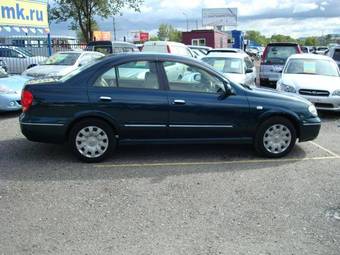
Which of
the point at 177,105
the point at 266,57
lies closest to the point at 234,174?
the point at 177,105

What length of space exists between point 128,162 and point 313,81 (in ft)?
20.9

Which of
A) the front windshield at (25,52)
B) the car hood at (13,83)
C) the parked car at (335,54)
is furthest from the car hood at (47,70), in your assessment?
the parked car at (335,54)

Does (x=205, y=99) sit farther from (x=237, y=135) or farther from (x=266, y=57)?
(x=266, y=57)

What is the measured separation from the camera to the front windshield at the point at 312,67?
458 inches

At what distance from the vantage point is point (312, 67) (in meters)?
11.8

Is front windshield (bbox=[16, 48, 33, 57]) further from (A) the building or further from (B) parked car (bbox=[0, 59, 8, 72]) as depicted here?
(A) the building

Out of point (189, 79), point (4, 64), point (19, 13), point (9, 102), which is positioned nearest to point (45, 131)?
point (189, 79)

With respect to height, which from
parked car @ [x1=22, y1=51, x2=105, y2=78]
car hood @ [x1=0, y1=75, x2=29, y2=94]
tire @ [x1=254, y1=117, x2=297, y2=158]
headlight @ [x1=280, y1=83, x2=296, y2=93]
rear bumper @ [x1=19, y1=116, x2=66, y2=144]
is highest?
parked car @ [x1=22, y1=51, x2=105, y2=78]

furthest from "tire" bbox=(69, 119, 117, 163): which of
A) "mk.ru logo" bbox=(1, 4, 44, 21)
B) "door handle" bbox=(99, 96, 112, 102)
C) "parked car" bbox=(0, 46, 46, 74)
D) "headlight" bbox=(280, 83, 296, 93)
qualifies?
"mk.ru logo" bbox=(1, 4, 44, 21)

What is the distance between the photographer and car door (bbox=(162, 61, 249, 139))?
20.3 feet

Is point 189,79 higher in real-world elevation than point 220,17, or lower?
lower

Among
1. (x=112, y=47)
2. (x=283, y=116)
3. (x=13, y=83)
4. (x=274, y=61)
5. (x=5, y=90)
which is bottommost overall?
(x=283, y=116)

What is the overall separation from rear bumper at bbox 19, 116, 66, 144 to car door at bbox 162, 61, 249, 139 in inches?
63.4

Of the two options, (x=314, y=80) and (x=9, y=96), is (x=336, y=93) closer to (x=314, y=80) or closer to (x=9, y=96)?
(x=314, y=80)
